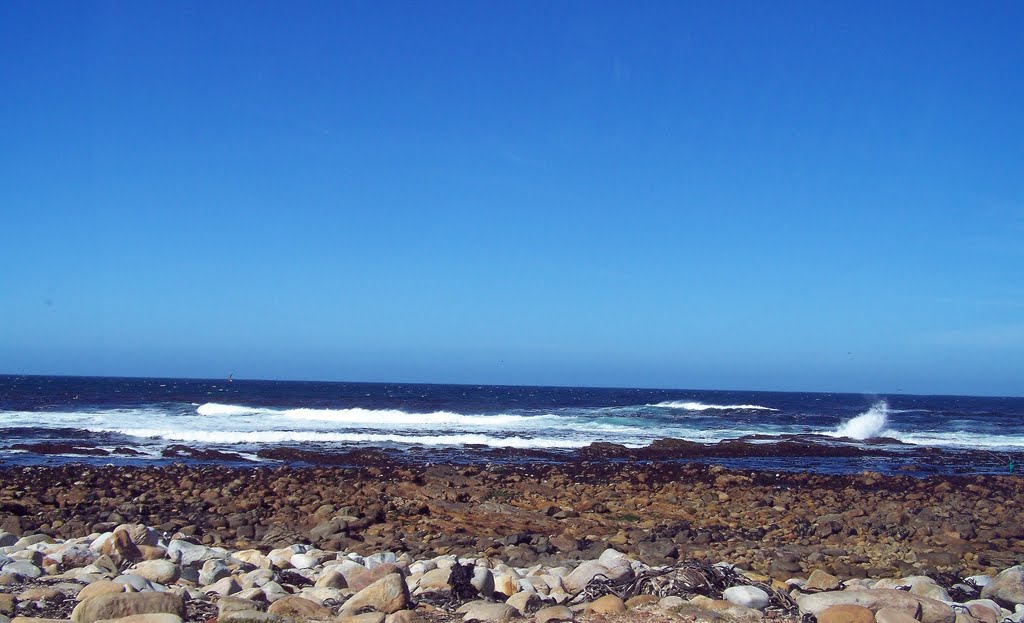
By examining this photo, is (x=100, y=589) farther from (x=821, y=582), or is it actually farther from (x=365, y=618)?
(x=821, y=582)

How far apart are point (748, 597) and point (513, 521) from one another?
6.24m

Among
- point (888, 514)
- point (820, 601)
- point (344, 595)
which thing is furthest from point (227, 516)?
point (888, 514)

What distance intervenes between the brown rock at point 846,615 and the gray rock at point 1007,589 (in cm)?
272

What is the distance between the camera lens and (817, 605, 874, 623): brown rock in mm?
5711

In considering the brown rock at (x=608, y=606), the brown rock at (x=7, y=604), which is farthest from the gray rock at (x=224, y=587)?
the brown rock at (x=608, y=606)

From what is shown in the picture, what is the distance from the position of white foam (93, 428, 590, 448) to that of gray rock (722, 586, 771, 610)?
19.2m

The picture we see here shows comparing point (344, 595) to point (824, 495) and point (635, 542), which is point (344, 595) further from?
point (824, 495)

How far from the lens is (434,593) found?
679 centimetres

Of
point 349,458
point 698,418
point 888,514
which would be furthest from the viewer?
point 698,418

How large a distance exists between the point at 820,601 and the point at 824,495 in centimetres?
961

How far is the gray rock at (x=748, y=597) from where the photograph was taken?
20.9ft

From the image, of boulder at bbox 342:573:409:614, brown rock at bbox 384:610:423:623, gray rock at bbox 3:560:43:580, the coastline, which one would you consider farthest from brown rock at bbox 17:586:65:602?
the coastline

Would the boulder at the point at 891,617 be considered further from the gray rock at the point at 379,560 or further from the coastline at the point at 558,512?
the gray rock at the point at 379,560

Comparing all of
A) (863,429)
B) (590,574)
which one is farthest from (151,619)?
(863,429)
